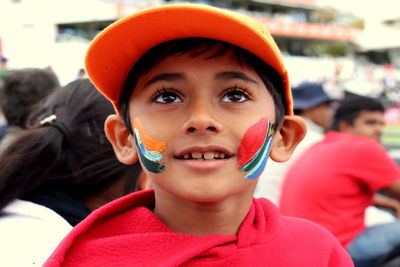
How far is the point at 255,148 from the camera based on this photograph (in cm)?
120

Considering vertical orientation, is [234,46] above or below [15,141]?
above

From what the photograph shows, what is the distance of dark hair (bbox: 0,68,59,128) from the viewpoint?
3.03 meters

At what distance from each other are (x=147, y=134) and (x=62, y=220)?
22.3 inches

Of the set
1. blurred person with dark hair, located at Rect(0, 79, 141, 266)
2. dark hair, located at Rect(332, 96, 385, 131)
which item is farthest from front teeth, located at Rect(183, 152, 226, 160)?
dark hair, located at Rect(332, 96, 385, 131)

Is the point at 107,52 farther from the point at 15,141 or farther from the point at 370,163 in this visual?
the point at 370,163

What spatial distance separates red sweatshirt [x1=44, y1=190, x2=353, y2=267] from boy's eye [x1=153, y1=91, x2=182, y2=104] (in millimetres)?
Answer: 334

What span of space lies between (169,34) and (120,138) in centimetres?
36

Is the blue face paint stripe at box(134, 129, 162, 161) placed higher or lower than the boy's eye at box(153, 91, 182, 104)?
lower

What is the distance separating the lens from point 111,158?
70.4 inches

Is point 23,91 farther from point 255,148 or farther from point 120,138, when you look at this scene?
point 255,148

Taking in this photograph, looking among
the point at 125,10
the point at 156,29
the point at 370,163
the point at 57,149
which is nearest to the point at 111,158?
the point at 57,149

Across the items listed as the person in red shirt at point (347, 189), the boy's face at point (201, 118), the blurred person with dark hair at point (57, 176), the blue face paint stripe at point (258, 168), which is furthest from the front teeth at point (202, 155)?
the person in red shirt at point (347, 189)

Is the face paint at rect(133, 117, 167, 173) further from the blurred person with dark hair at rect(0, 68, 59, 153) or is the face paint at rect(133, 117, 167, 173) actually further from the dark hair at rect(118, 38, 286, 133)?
the blurred person with dark hair at rect(0, 68, 59, 153)

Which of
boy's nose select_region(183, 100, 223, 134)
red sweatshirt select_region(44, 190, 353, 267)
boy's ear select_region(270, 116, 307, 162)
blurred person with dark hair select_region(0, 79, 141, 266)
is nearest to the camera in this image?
boy's nose select_region(183, 100, 223, 134)
